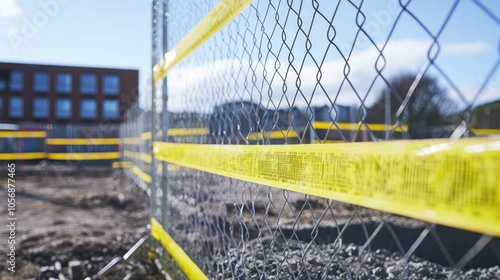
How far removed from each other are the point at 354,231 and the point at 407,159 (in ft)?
16.0

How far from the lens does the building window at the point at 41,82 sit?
4241 centimetres

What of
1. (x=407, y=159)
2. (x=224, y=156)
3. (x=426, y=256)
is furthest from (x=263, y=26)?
(x=426, y=256)

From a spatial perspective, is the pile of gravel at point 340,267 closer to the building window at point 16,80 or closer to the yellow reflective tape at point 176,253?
the yellow reflective tape at point 176,253

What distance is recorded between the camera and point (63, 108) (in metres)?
44.3

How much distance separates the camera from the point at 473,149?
0.75 m

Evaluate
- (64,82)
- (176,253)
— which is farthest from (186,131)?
(64,82)

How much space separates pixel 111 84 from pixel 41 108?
7.15 meters

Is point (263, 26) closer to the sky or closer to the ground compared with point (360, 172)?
closer to the sky

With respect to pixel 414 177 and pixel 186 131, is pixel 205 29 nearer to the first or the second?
pixel 186 131

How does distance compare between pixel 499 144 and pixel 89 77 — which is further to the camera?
pixel 89 77

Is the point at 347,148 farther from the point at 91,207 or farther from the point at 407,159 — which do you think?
the point at 91,207

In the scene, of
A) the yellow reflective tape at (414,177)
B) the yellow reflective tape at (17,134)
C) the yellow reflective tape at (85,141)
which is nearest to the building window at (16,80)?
the yellow reflective tape at (85,141)

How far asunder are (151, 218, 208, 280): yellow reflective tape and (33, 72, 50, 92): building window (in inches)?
1695

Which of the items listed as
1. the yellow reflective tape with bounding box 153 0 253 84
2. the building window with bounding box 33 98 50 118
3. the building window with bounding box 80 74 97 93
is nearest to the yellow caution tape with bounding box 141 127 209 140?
the yellow reflective tape with bounding box 153 0 253 84
